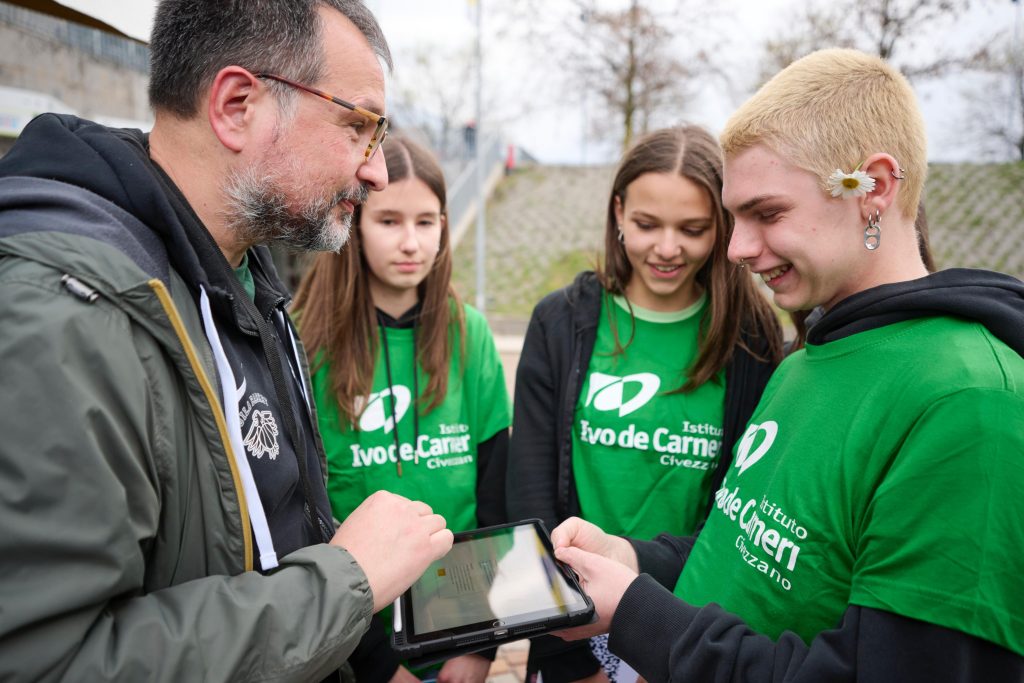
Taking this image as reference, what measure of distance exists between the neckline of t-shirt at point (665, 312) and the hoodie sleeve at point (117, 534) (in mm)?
1474

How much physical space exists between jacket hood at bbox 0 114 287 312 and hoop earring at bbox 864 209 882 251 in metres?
1.33

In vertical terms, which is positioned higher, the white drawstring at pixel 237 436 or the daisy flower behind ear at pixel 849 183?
the daisy flower behind ear at pixel 849 183

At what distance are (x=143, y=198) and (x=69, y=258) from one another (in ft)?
0.95

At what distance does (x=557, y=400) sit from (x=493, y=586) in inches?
33.0

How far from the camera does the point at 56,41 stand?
32.6 ft

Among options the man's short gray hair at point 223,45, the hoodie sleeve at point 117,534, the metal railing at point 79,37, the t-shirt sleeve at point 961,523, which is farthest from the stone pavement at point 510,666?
the metal railing at point 79,37

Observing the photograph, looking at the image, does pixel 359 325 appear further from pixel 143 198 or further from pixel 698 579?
pixel 698 579

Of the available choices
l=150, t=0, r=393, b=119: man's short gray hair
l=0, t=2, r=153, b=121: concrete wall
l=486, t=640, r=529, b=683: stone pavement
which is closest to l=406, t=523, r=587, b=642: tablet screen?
l=150, t=0, r=393, b=119: man's short gray hair

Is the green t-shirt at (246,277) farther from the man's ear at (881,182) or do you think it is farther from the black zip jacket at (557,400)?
the man's ear at (881,182)

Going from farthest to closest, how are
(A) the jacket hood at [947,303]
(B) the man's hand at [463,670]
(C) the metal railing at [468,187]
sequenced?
(C) the metal railing at [468,187]
(B) the man's hand at [463,670]
(A) the jacket hood at [947,303]

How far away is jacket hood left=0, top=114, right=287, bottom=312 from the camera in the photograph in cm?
122

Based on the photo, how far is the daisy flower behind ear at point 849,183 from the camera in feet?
4.47

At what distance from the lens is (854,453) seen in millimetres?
1269

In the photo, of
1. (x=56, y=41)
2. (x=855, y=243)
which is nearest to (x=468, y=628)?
(x=855, y=243)
